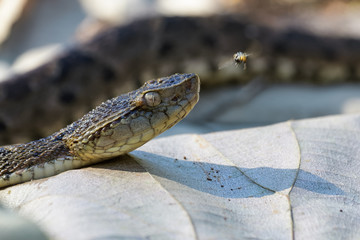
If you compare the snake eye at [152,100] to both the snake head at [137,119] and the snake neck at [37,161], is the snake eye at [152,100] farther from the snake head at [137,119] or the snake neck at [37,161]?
the snake neck at [37,161]

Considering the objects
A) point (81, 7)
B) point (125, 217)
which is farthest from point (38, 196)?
point (81, 7)

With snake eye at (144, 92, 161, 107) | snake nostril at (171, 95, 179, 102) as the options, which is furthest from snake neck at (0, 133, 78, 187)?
snake nostril at (171, 95, 179, 102)

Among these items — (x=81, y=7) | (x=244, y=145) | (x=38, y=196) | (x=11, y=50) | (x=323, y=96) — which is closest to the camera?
(x=38, y=196)

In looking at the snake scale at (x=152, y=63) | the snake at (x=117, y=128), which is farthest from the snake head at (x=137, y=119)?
the snake scale at (x=152, y=63)

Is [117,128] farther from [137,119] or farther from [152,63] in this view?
[152,63]

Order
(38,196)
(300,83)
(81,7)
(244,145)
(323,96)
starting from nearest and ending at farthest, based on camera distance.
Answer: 1. (38,196)
2. (244,145)
3. (323,96)
4. (300,83)
5. (81,7)

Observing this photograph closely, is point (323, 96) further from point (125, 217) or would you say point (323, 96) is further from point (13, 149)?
point (125, 217)
